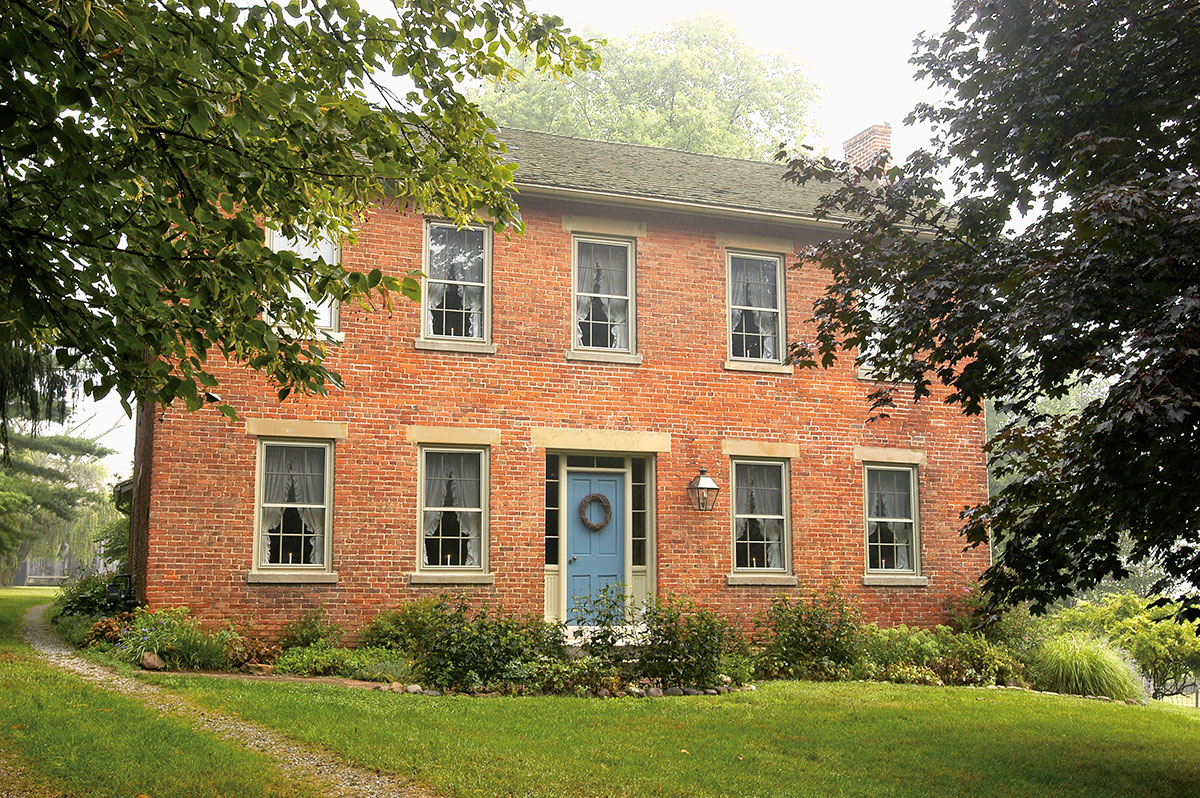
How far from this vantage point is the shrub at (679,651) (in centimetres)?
1178

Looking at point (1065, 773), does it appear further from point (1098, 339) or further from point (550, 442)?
point (550, 442)

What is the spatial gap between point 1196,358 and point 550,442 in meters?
9.85

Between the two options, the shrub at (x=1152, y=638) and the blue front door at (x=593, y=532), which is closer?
the blue front door at (x=593, y=532)

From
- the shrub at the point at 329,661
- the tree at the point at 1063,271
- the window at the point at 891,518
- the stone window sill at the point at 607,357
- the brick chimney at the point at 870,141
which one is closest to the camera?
the tree at the point at 1063,271

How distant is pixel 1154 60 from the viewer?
7867mm

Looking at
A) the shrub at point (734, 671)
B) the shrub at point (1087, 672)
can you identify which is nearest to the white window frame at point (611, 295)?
the shrub at point (734, 671)

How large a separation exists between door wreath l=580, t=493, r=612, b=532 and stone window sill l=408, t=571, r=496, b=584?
1610 millimetres

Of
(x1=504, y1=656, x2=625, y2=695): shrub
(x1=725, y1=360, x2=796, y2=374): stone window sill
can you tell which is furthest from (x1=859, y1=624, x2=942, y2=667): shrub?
(x1=504, y1=656, x2=625, y2=695): shrub

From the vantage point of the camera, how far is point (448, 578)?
14242mm

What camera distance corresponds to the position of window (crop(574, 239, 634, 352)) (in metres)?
15.6

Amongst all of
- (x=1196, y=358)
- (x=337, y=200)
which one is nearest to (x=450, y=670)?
(x=337, y=200)

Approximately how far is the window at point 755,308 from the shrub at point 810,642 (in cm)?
395

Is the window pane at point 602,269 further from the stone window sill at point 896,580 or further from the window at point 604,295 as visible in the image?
the stone window sill at point 896,580

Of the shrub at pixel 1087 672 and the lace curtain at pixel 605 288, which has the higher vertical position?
the lace curtain at pixel 605 288
